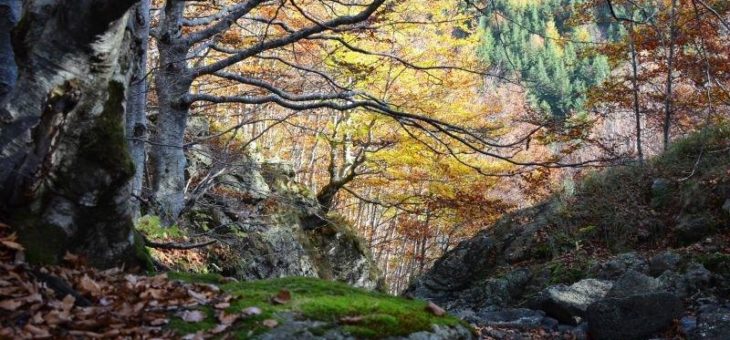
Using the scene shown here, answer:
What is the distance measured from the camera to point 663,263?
7.95 meters

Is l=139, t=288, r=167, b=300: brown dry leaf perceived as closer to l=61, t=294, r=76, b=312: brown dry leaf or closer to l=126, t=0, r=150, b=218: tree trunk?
l=61, t=294, r=76, b=312: brown dry leaf

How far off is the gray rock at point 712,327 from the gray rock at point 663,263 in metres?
1.97

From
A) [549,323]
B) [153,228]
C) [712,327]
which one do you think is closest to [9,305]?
[153,228]

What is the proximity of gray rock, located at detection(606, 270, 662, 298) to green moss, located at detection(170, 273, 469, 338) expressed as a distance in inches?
173

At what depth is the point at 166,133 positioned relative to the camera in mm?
7137

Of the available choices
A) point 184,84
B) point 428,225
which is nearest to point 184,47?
point 184,84

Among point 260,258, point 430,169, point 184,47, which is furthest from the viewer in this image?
point 430,169

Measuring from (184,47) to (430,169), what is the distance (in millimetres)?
7280

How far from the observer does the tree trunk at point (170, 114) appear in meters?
6.94

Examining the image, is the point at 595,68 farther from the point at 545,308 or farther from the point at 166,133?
the point at 166,133

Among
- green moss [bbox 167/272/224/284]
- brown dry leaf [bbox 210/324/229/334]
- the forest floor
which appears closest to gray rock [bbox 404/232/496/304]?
green moss [bbox 167/272/224/284]

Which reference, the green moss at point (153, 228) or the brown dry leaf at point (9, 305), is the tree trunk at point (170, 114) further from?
the brown dry leaf at point (9, 305)

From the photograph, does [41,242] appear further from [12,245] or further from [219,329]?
[219,329]

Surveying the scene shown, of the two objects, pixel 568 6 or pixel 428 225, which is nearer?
pixel 568 6
